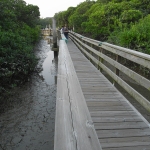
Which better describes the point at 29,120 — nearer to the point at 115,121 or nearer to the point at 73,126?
the point at 115,121

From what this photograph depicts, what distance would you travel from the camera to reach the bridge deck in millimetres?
2283

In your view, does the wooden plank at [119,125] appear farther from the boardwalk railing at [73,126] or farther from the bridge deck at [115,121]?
the boardwalk railing at [73,126]

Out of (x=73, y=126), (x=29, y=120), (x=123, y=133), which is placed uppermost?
(x=73, y=126)

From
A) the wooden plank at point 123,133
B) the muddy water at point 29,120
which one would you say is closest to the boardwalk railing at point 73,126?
the wooden plank at point 123,133

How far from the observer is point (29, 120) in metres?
4.91

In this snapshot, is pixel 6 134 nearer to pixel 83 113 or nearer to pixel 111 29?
pixel 83 113

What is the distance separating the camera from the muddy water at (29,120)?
13.2ft

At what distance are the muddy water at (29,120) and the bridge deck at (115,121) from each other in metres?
1.44

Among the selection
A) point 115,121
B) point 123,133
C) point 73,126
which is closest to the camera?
point 73,126

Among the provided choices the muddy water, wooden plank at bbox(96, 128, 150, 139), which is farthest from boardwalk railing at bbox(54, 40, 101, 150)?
the muddy water

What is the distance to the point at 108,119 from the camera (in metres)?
2.84

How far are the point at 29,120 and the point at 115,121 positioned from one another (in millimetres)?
2820

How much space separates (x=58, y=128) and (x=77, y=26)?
23.0m

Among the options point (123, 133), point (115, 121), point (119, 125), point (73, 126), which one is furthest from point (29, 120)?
point (73, 126)
